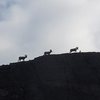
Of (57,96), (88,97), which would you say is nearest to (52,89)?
(57,96)

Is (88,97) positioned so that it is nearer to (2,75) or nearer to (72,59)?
(72,59)

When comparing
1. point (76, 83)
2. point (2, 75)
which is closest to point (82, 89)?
point (76, 83)

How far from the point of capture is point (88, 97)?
229ft

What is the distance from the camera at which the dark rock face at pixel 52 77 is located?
70.4m

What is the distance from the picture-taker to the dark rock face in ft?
231

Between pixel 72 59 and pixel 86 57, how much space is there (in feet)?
8.06

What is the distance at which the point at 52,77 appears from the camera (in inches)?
2835

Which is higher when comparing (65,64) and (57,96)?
(65,64)

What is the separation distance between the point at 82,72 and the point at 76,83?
7.78 ft

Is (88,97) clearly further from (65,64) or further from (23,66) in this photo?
(23,66)

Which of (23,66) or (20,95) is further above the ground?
(23,66)

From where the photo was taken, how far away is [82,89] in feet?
232

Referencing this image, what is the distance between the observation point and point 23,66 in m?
72.9

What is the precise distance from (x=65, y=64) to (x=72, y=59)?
1.45m
